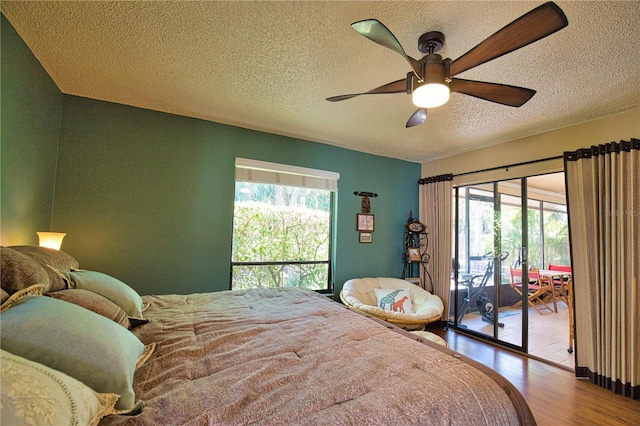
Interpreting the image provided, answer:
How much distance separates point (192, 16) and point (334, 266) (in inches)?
122

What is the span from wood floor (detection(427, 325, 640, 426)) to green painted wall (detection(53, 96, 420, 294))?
307cm

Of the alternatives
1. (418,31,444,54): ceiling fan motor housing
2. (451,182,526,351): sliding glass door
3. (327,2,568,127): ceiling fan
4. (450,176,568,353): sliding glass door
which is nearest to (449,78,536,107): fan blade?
(327,2,568,127): ceiling fan

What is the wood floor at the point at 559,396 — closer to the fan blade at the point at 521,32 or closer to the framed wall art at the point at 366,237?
the framed wall art at the point at 366,237

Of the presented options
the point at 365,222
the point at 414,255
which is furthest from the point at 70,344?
A: the point at 414,255

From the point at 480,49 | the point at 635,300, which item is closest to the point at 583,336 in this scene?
the point at 635,300

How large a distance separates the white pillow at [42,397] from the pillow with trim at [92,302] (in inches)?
24.9

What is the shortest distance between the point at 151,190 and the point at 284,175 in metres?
1.48

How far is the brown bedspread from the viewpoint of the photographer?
35.4 inches

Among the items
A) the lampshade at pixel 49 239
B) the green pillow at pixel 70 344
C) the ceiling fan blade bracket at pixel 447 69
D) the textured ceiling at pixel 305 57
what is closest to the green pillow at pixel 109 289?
the green pillow at pixel 70 344

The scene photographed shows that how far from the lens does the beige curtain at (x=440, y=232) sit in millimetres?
4043

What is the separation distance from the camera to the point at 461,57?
1544mm

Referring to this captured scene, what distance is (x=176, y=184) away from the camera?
2.96 meters

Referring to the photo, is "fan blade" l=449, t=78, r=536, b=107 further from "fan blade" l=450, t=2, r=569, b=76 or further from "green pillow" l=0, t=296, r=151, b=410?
"green pillow" l=0, t=296, r=151, b=410

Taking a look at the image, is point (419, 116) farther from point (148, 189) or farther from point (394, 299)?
point (148, 189)
